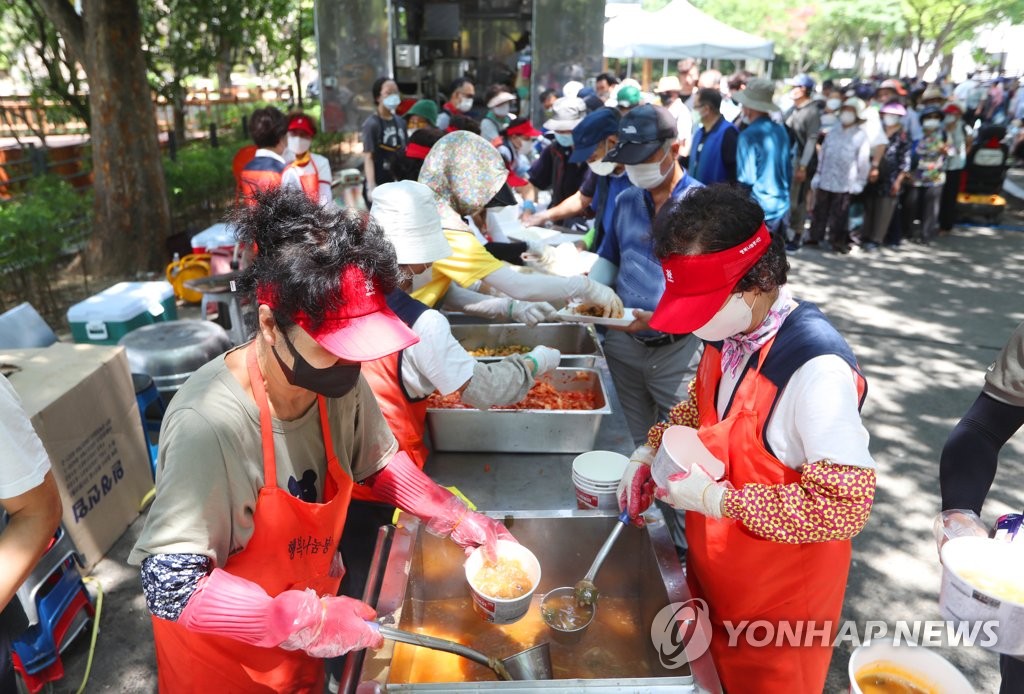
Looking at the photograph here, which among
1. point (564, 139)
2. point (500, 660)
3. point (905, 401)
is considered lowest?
point (905, 401)

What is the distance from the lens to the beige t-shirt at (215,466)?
1396mm

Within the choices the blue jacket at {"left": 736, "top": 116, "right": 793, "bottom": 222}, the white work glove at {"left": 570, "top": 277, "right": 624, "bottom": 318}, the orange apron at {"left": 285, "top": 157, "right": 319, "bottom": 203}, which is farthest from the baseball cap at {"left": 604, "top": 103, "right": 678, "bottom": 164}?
the orange apron at {"left": 285, "top": 157, "right": 319, "bottom": 203}

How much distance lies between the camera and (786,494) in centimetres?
153

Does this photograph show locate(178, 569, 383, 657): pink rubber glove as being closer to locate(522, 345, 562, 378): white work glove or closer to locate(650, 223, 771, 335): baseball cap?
locate(650, 223, 771, 335): baseball cap

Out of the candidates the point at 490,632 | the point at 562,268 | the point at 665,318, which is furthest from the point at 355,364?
the point at 562,268

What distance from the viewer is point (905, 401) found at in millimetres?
5086

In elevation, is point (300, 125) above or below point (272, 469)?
above

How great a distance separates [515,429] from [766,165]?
421 centimetres

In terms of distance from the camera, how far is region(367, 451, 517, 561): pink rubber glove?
192 centimetres

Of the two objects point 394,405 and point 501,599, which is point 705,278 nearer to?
point 501,599

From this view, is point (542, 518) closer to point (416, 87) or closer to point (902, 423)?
point (902, 423)

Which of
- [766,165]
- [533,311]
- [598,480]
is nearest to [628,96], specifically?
[766,165]

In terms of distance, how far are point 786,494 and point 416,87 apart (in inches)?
425

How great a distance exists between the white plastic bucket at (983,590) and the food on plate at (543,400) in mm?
1616
